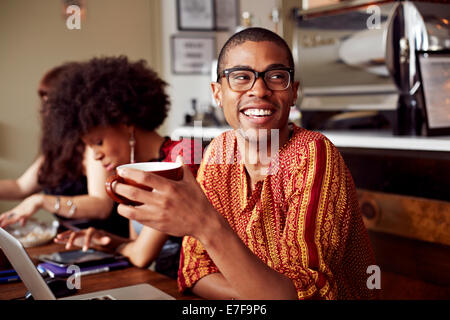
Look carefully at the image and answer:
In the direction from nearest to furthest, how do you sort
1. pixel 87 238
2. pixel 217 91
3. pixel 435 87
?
pixel 217 91
pixel 87 238
pixel 435 87

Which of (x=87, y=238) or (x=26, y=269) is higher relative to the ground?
(x=26, y=269)

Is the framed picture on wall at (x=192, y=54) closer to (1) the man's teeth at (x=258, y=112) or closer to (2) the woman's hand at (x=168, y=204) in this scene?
(1) the man's teeth at (x=258, y=112)

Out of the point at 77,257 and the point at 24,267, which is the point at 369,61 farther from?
the point at 24,267

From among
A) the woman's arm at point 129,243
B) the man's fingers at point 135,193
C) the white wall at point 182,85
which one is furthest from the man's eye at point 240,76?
the white wall at point 182,85

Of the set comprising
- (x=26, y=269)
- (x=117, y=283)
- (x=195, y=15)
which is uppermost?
(x=195, y=15)

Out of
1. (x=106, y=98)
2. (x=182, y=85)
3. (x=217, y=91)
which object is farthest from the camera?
(x=182, y=85)

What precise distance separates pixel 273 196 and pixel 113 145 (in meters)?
0.70

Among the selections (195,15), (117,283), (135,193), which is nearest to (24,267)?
(135,193)

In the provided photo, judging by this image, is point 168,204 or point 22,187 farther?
point 22,187

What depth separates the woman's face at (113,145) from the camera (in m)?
1.40

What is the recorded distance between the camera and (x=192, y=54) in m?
3.02

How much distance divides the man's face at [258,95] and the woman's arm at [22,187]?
147cm
